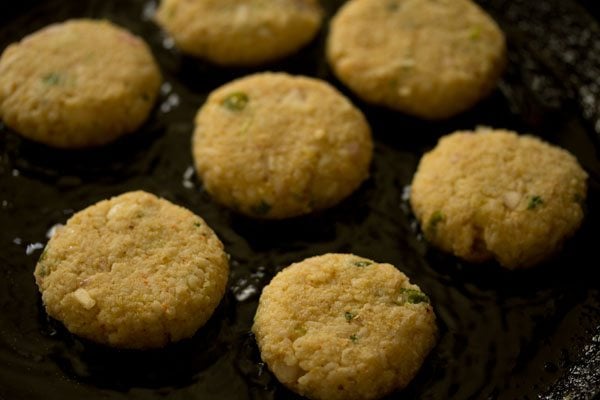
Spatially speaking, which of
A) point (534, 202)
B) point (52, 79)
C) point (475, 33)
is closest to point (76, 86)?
point (52, 79)

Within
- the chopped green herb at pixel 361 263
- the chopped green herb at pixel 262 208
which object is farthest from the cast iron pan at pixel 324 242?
the chopped green herb at pixel 361 263

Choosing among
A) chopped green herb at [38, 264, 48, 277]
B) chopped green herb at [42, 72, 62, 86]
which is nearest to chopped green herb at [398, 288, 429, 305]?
chopped green herb at [38, 264, 48, 277]

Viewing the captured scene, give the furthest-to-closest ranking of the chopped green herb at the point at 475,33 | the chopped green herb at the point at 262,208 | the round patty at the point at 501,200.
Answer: the chopped green herb at the point at 475,33 < the chopped green herb at the point at 262,208 < the round patty at the point at 501,200

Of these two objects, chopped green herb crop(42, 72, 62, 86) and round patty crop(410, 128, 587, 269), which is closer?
round patty crop(410, 128, 587, 269)

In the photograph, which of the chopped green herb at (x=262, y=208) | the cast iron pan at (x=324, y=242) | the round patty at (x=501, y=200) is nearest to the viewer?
the cast iron pan at (x=324, y=242)

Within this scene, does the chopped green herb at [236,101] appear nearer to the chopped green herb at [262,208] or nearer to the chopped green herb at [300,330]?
the chopped green herb at [262,208]

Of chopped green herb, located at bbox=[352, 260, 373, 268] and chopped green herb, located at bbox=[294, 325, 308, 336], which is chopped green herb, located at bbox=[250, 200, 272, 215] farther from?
chopped green herb, located at bbox=[294, 325, 308, 336]

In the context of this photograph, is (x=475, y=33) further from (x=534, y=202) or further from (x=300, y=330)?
(x=300, y=330)
